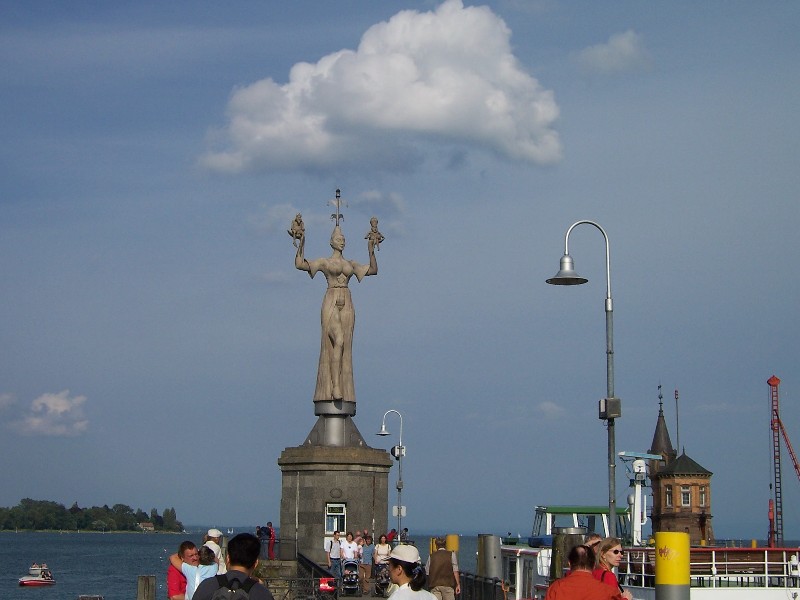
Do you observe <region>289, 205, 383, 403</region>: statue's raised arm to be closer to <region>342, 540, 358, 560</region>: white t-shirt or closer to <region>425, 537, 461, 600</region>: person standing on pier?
<region>342, 540, 358, 560</region>: white t-shirt

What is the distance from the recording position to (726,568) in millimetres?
23797

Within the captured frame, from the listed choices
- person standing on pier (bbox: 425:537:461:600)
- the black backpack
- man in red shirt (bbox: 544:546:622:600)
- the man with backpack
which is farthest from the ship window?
the black backpack

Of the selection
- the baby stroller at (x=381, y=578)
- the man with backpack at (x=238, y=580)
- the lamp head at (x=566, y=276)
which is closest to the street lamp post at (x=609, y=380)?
the lamp head at (x=566, y=276)

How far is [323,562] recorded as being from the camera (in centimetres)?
3275

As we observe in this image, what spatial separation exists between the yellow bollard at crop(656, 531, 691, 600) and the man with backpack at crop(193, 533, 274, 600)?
488 cm

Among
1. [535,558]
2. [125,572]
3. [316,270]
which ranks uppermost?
[316,270]

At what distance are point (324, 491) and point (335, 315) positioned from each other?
497 cm

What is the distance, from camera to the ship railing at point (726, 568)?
2314 cm

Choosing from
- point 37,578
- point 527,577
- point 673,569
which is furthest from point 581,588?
point 37,578

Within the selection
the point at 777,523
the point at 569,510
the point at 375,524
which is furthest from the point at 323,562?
the point at 777,523

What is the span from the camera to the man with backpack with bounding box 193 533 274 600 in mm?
8023

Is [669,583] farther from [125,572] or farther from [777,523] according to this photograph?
[777,523]

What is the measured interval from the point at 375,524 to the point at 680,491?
245ft

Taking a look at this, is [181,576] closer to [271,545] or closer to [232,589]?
[232,589]
